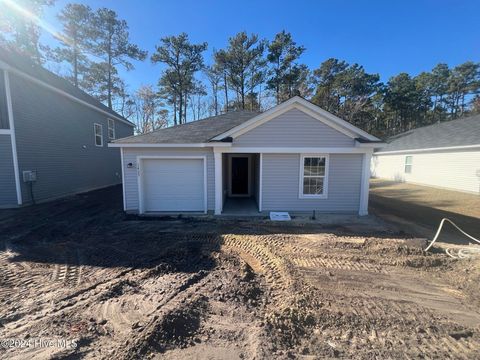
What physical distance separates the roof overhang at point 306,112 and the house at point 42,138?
8.41 meters

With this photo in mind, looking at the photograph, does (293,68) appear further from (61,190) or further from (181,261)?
→ (181,261)

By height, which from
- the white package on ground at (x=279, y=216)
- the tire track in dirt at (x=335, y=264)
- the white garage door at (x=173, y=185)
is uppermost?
the white garage door at (x=173, y=185)

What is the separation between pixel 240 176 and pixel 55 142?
385 inches

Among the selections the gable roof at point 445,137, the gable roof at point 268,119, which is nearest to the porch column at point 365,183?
the gable roof at point 268,119

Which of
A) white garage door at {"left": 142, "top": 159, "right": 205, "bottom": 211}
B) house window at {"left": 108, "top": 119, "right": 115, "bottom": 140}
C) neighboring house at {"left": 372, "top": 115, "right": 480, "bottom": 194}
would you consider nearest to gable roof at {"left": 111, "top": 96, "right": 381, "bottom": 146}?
white garage door at {"left": 142, "top": 159, "right": 205, "bottom": 211}

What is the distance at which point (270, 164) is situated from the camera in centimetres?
841

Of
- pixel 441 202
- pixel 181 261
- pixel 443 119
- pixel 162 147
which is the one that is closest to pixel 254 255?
pixel 181 261

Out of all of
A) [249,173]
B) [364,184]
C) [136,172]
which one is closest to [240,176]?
[249,173]

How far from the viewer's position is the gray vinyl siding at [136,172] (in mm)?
8305

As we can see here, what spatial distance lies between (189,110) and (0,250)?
93.4 feet

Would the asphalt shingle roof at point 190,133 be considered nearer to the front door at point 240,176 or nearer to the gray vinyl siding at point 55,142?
the front door at point 240,176

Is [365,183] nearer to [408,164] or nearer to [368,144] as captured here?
[368,144]

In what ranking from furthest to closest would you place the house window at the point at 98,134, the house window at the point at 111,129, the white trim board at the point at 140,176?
1. the house window at the point at 111,129
2. the house window at the point at 98,134
3. the white trim board at the point at 140,176

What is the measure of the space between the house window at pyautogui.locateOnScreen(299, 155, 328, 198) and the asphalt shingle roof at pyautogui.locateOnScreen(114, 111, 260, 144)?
3466 mm
